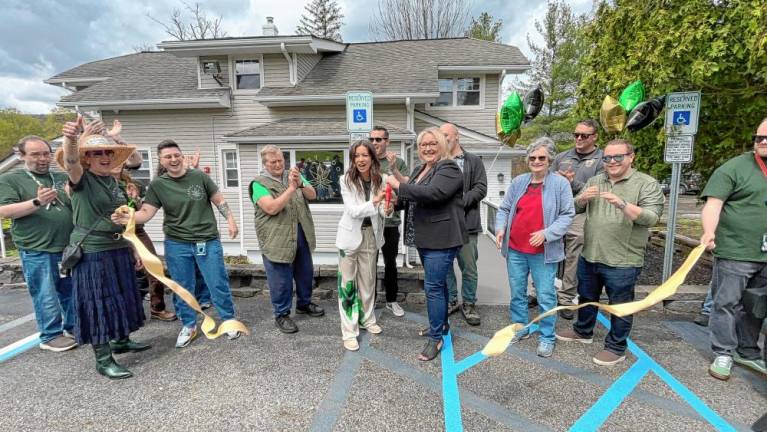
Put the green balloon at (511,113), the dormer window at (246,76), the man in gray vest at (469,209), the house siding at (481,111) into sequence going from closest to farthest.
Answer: the man in gray vest at (469,209) < the green balloon at (511,113) < the dormer window at (246,76) < the house siding at (481,111)

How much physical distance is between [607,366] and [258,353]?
9.68 ft

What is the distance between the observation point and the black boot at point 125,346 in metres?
3.24

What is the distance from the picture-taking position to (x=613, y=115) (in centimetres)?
385

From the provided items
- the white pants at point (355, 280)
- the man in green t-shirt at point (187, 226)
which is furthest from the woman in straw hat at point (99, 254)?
the white pants at point (355, 280)

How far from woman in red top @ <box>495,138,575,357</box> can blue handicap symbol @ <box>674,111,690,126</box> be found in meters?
1.91

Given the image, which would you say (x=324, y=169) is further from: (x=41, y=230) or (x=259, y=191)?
(x=41, y=230)

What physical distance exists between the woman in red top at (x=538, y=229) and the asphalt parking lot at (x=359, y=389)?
1.53ft

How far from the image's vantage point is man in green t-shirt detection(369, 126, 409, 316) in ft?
12.1

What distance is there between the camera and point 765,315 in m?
2.51

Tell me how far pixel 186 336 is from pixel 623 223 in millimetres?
3899

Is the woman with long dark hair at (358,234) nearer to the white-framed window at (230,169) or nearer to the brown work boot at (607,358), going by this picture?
the brown work boot at (607,358)

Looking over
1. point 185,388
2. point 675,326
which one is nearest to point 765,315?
point 675,326

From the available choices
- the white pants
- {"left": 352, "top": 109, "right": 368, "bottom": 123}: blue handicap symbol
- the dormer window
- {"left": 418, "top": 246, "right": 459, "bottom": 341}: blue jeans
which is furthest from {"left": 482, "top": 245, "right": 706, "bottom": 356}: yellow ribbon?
the dormer window

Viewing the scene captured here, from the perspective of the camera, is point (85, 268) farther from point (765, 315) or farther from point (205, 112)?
point (205, 112)
